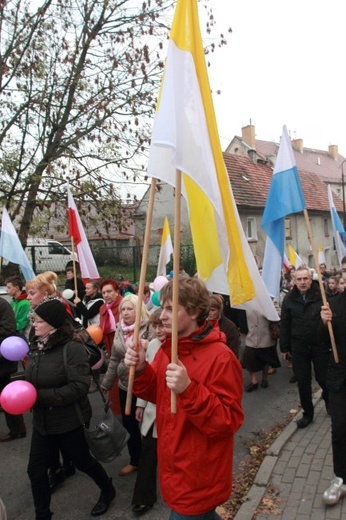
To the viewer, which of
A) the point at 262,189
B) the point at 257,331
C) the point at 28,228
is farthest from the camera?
the point at 262,189

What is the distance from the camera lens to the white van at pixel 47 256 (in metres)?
10.5

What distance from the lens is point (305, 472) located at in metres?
3.89

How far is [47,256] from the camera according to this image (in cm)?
1099

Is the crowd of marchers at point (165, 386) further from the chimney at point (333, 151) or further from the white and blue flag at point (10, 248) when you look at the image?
the chimney at point (333, 151)

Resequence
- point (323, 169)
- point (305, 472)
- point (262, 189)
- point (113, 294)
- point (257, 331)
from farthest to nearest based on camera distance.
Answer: point (323, 169) → point (262, 189) → point (257, 331) → point (113, 294) → point (305, 472)

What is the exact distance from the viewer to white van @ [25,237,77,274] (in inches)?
412

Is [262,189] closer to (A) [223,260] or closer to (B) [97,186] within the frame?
(B) [97,186]

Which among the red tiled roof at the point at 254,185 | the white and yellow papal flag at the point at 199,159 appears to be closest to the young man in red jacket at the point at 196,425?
the white and yellow papal flag at the point at 199,159

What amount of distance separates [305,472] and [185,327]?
8.49 feet

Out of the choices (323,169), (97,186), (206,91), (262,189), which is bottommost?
(206,91)

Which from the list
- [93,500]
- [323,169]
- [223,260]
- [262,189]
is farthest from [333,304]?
[323,169]

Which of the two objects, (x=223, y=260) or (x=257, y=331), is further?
(x=257, y=331)

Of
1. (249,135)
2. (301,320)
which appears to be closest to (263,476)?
(301,320)

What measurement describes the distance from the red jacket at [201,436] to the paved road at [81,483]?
59.3 inches
